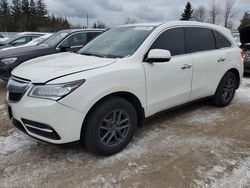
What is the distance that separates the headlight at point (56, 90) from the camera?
250 centimetres

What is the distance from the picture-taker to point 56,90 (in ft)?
8.25

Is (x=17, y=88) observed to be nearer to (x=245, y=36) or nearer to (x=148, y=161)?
(x=148, y=161)

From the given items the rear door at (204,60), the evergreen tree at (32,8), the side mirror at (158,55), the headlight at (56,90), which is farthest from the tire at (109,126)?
the evergreen tree at (32,8)

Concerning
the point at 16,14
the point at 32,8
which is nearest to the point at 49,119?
the point at 16,14

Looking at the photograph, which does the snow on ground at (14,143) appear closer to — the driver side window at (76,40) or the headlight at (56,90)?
the headlight at (56,90)

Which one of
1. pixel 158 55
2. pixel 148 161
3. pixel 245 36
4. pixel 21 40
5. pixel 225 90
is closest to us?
pixel 148 161

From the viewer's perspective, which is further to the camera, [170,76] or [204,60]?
[204,60]

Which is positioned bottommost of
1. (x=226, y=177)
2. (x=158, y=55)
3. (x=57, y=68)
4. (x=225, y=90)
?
(x=226, y=177)

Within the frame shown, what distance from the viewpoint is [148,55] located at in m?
3.17

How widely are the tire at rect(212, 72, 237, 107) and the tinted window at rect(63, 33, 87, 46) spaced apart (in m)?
4.29

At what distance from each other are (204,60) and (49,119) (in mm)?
2806

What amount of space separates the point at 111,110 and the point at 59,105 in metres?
0.66

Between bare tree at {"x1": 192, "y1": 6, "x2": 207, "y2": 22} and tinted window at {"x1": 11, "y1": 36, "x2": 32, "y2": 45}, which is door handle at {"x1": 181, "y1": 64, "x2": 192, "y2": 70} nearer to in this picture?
tinted window at {"x1": 11, "y1": 36, "x2": 32, "y2": 45}

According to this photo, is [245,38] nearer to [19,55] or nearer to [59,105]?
[19,55]
